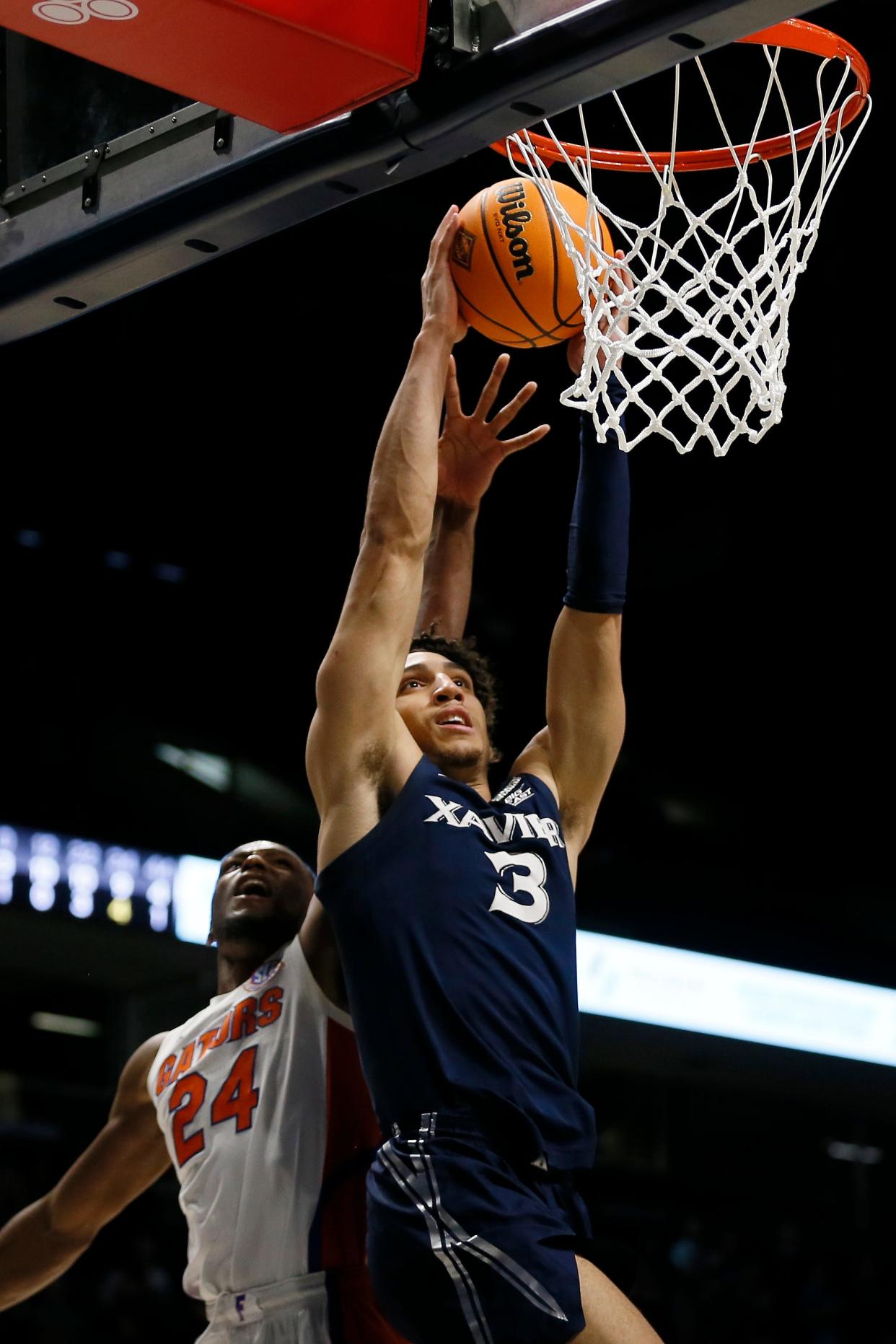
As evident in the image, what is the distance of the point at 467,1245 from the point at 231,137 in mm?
1838

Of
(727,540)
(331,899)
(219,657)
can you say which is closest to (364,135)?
(331,899)

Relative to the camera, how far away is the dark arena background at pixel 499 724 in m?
7.98

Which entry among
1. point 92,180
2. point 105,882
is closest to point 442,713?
point 92,180

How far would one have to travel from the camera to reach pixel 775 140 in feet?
12.0

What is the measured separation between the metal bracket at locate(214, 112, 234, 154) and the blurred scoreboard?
23.0 feet

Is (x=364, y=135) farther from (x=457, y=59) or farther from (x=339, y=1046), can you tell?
(x=339, y=1046)

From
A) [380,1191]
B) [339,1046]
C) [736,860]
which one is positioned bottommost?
[380,1191]

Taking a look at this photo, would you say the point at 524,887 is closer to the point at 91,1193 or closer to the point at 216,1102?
the point at 216,1102

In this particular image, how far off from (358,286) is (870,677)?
19.6ft

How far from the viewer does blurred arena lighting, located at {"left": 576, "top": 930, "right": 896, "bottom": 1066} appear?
1102 centimetres

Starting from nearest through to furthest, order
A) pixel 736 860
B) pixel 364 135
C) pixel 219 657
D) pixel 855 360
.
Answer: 1. pixel 364 135
2. pixel 855 360
3. pixel 219 657
4. pixel 736 860

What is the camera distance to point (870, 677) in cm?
1194

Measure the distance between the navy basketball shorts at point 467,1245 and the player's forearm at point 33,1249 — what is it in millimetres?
1440

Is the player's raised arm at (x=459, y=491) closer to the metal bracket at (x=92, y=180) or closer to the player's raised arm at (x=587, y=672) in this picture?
the player's raised arm at (x=587, y=672)
